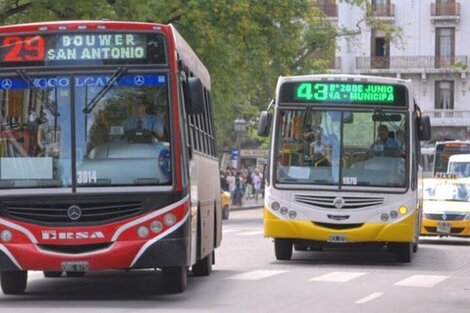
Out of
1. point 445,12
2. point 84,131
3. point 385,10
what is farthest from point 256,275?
point 445,12

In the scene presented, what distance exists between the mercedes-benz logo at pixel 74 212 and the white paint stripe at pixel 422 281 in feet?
17.5

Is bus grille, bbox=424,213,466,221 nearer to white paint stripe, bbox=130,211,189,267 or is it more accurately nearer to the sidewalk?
white paint stripe, bbox=130,211,189,267

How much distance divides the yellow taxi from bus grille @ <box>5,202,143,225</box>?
15.9 metres

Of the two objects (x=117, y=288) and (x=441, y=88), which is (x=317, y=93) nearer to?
(x=117, y=288)

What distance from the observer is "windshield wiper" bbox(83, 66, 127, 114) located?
14.4m

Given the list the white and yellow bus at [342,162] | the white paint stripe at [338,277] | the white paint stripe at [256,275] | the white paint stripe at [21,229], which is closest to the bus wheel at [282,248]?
the white and yellow bus at [342,162]

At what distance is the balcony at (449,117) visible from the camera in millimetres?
75625

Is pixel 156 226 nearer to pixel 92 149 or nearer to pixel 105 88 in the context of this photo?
pixel 92 149

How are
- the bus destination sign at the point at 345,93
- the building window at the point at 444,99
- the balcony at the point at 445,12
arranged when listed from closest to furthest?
the bus destination sign at the point at 345,93, the balcony at the point at 445,12, the building window at the point at 444,99

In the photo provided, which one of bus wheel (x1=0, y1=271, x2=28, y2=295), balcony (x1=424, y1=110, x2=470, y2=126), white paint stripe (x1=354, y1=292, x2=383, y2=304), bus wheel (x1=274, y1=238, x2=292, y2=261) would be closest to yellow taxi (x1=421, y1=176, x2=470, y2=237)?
bus wheel (x1=274, y1=238, x2=292, y2=261)

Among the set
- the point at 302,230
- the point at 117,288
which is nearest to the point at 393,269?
the point at 302,230

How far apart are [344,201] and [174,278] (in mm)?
6241

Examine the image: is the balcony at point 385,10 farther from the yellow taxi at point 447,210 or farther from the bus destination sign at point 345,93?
the bus destination sign at point 345,93

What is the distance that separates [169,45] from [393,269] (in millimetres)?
7485
